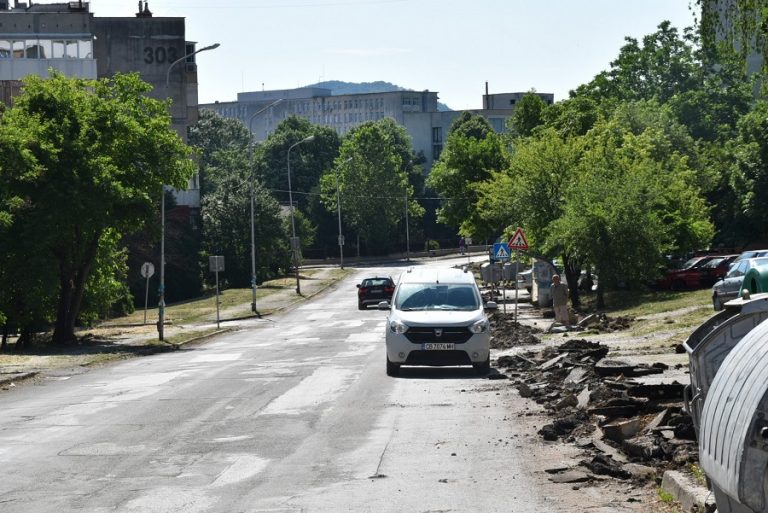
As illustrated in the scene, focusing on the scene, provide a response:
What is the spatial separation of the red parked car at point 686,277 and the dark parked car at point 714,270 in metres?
0.17

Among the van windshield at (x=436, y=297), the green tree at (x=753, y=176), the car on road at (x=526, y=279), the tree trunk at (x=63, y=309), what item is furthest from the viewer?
the green tree at (x=753, y=176)

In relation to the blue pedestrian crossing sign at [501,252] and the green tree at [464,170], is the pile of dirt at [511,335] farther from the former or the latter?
the green tree at [464,170]

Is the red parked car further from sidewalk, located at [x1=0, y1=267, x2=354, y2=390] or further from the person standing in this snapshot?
sidewalk, located at [x1=0, y1=267, x2=354, y2=390]

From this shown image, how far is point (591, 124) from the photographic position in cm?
7988

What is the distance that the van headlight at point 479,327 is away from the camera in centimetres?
2316

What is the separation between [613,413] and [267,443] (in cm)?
394

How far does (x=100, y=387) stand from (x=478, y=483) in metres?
13.2

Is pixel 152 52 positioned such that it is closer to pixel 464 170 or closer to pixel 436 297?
pixel 464 170

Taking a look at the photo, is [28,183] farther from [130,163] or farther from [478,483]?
[478,483]

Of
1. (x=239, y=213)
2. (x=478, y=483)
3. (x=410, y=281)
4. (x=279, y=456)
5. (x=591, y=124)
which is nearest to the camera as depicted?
(x=478, y=483)

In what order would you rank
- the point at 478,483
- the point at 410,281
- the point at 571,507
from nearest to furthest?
1. the point at 571,507
2. the point at 478,483
3. the point at 410,281

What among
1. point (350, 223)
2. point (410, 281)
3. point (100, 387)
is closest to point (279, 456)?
point (100, 387)

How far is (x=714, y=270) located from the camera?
53.9 m

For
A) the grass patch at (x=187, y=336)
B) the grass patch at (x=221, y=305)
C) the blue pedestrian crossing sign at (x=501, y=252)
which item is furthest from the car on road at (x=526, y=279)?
the grass patch at (x=187, y=336)
